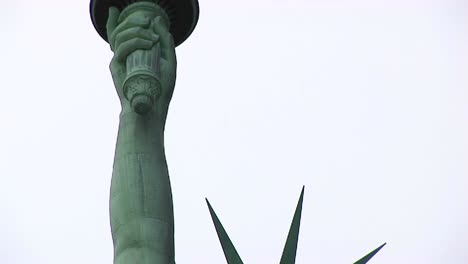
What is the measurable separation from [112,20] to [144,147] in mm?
2291

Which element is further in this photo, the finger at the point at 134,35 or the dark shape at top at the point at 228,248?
the finger at the point at 134,35

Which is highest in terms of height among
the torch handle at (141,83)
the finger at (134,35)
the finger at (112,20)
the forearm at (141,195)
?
the finger at (112,20)

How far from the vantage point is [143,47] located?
13922 mm

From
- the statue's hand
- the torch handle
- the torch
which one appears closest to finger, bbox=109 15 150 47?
the statue's hand

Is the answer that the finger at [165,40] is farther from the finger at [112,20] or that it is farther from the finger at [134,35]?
the finger at [112,20]

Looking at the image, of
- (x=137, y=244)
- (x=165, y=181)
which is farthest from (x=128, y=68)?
(x=137, y=244)

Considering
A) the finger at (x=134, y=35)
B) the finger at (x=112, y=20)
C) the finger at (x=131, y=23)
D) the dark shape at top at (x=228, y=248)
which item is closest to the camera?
the dark shape at top at (x=228, y=248)

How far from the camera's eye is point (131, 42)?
1402cm

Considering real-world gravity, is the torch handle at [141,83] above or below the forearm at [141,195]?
above

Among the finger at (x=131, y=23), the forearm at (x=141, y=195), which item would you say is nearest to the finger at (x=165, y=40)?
the finger at (x=131, y=23)

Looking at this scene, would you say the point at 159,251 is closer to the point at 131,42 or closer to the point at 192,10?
the point at 131,42

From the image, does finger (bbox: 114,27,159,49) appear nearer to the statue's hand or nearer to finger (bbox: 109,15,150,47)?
the statue's hand

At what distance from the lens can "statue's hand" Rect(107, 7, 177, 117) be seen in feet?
45.9

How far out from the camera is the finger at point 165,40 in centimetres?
1444
